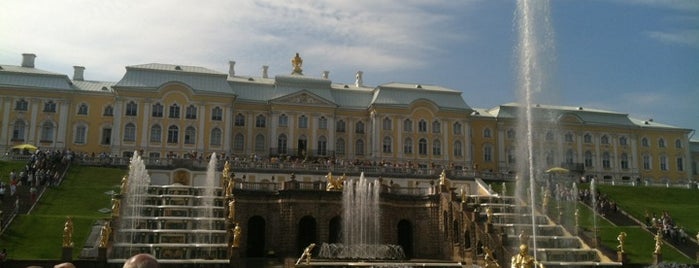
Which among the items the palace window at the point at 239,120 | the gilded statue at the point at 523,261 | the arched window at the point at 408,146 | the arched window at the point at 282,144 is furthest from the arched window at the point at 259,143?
the gilded statue at the point at 523,261

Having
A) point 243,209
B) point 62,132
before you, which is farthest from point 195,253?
point 62,132

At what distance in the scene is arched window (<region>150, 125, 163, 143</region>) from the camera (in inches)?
2628

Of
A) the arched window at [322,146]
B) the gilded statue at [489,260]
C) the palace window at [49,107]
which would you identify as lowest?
the gilded statue at [489,260]

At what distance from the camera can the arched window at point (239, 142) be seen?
70438 mm

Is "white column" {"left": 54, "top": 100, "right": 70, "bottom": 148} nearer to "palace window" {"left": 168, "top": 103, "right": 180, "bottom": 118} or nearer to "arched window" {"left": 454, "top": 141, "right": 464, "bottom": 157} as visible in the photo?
"palace window" {"left": 168, "top": 103, "right": 180, "bottom": 118}

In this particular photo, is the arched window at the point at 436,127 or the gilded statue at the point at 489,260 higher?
the arched window at the point at 436,127

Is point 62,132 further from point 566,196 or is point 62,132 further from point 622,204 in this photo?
point 622,204

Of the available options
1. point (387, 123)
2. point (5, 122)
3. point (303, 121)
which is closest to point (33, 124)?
point (5, 122)

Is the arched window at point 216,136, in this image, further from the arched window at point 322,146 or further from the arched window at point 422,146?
the arched window at point 422,146

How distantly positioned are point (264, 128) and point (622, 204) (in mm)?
35652

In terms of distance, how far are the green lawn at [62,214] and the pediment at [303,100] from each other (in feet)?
67.9

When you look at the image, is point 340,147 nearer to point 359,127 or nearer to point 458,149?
point 359,127

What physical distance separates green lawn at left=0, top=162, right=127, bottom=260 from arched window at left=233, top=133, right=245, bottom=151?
686 inches

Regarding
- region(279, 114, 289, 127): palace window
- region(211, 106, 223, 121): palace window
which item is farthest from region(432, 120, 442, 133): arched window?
region(211, 106, 223, 121): palace window
